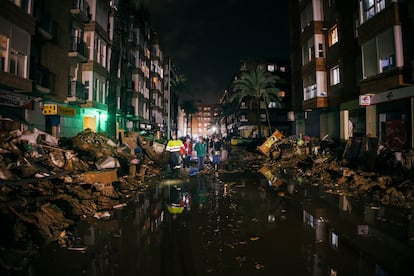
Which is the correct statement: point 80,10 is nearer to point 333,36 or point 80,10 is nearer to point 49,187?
point 49,187

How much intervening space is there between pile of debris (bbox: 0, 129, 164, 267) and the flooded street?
538mm

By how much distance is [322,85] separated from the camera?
26000 mm

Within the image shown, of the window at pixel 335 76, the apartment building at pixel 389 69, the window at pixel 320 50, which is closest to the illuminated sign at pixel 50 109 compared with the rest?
the apartment building at pixel 389 69

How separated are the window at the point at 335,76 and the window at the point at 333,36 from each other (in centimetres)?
253

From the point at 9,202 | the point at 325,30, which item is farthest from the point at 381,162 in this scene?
the point at 325,30

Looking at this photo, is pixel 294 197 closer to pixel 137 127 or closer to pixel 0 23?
pixel 0 23

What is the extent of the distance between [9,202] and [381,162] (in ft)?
46.2

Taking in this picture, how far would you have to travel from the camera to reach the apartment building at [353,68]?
14430mm

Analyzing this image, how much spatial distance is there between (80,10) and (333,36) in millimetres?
22906

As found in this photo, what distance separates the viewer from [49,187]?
7.28 metres

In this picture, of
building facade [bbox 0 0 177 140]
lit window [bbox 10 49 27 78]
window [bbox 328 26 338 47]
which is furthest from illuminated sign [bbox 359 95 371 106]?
lit window [bbox 10 49 27 78]

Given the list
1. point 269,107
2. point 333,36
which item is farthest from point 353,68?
point 269,107

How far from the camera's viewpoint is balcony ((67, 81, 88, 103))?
68.4 ft

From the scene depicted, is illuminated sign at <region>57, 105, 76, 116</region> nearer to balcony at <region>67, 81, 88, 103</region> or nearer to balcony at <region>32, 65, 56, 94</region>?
balcony at <region>32, 65, 56, 94</region>
